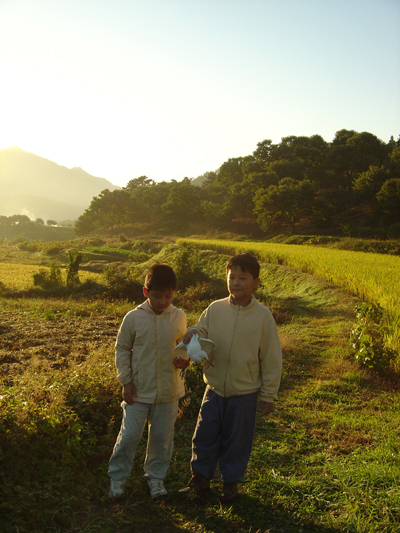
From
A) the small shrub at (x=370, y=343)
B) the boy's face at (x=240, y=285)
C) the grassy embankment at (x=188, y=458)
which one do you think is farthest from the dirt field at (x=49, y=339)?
the small shrub at (x=370, y=343)

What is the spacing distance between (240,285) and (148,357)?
2.53 feet

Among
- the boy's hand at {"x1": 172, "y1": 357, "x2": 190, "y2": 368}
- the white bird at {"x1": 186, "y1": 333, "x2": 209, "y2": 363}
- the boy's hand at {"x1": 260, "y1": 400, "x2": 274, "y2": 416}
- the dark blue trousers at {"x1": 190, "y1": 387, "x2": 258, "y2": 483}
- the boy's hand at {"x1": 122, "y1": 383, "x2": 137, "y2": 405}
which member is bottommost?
the dark blue trousers at {"x1": 190, "y1": 387, "x2": 258, "y2": 483}

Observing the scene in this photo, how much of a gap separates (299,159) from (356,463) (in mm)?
47527

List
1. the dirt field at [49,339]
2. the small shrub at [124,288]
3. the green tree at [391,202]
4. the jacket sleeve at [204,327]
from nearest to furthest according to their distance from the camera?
1. the jacket sleeve at [204,327]
2. the dirt field at [49,339]
3. the small shrub at [124,288]
4. the green tree at [391,202]

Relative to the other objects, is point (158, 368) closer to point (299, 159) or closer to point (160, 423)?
point (160, 423)

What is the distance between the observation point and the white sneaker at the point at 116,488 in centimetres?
244

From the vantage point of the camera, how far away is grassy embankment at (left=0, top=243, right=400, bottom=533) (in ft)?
7.38

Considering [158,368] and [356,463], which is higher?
[158,368]

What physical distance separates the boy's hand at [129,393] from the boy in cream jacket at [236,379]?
49cm

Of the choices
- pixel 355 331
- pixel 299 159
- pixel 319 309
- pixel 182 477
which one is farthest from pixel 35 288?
pixel 299 159

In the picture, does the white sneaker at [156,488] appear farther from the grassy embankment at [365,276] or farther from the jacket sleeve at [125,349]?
the grassy embankment at [365,276]

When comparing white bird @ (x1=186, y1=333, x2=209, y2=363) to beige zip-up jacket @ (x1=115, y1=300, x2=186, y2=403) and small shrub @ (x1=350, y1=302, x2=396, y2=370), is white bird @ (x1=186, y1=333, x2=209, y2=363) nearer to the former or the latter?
beige zip-up jacket @ (x1=115, y1=300, x2=186, y2=403)

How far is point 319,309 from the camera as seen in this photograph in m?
9.71

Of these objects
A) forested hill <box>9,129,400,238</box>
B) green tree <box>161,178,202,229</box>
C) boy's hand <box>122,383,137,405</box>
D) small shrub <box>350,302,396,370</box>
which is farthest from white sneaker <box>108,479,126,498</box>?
green tree <box>161,178,202,229</box>
